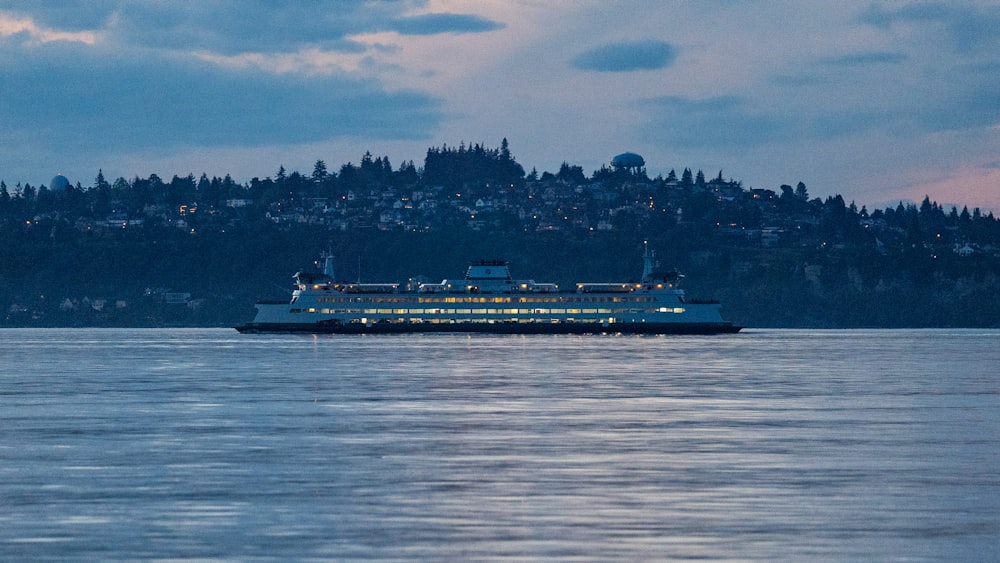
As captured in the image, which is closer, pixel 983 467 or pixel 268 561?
pixel 268 561

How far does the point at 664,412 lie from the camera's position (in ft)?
210

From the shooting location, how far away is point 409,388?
3211 inches

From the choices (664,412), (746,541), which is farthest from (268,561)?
(664,412)

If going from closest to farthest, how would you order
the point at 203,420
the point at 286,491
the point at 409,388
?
1. the point at 286,491
2. the point at 203,420
3. the point at 409,388

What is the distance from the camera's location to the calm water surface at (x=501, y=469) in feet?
103

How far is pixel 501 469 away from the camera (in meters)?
43.1

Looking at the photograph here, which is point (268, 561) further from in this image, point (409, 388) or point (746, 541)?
point (409, 388)

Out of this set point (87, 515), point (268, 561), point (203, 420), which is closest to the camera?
point (268, 561)

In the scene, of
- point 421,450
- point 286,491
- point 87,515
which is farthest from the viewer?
point 421,450

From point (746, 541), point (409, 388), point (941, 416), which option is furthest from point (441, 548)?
point (409, 388)

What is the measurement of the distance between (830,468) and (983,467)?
169 inches

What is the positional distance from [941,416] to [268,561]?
39.9 m

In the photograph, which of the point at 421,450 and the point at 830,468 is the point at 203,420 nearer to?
the point at 421,450

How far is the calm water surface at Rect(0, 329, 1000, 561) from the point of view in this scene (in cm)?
3134
